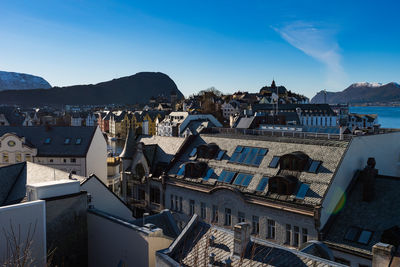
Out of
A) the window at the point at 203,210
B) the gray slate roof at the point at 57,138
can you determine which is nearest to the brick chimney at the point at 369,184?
the window at the point at 203,210

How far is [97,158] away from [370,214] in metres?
39.1

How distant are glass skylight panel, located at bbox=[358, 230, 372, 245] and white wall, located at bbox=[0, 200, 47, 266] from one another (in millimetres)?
19717

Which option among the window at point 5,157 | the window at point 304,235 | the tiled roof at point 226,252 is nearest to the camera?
the tiled roof at point 226,252

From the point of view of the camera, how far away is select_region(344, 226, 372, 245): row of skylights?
23.1m

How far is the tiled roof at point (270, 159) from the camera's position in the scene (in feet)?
87.5

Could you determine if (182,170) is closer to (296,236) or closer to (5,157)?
(296,236)

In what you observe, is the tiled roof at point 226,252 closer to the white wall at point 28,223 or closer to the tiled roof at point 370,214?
the white wall at point 28,223

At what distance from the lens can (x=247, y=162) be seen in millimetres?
32844

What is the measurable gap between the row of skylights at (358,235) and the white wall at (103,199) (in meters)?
18.2

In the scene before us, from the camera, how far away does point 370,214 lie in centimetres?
2495

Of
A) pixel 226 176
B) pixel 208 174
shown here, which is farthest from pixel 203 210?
pixel 226 176

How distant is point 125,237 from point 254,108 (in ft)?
438

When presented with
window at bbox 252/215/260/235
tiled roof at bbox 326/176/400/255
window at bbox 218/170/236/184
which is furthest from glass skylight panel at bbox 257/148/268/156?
tiled roof at bbox 326/176/400/255

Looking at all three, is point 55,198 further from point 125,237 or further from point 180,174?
point 180,174
